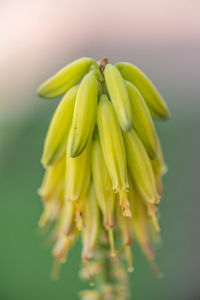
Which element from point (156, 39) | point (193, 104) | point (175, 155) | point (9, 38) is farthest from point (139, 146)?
point (156, 39)

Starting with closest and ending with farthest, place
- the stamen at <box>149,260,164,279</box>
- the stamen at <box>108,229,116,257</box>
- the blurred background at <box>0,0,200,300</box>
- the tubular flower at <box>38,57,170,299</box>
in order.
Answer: the tubular flower at <box>38,57,170,299</box>, the stamen at <box>108,229,116,257</box>, the stamen at <box>149,260,164,279</box>, the blurred background at <box>0,0,200,300</box>

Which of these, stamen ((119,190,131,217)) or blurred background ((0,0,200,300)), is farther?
blurred background ((0,0,200,300))

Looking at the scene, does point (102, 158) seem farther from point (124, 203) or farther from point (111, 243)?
point (111, 243)

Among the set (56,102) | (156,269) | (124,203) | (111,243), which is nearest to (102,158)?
(124,203)

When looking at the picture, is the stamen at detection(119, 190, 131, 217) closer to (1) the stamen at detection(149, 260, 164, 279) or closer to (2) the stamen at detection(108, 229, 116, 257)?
(2) the stamen at detection(108, 229, 116, 257)

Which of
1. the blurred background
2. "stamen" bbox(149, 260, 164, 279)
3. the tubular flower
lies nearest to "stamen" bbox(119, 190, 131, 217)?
the tubular flower

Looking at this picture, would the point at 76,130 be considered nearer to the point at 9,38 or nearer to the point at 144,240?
the point at 144,240
